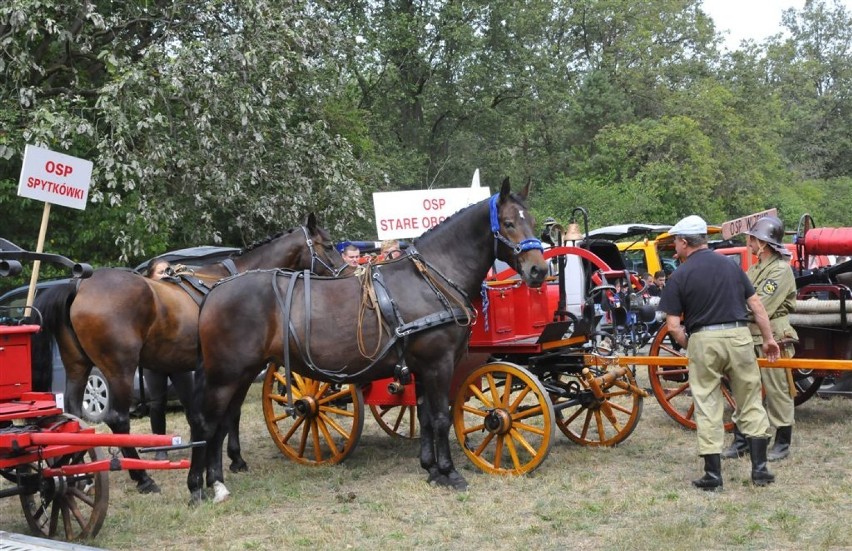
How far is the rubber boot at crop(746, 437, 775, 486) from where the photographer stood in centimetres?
625

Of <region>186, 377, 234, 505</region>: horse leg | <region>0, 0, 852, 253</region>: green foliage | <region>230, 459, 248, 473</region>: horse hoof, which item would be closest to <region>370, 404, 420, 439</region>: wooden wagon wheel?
<region>230, 459, 248, 473</region>: horse hoof

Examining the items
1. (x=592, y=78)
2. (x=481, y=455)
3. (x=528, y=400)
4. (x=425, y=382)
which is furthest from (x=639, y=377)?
(x=592, y=78)

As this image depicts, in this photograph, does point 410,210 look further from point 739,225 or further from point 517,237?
point 517,237

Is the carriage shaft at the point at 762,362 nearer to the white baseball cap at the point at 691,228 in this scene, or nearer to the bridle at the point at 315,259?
the white baseball cap at the point at 691,228

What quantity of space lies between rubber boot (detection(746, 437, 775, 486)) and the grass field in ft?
0.21

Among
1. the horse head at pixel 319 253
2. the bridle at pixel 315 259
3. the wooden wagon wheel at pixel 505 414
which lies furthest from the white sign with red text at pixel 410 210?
the wooden wagon wheel at pixel 505 414

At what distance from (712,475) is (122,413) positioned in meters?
4.34

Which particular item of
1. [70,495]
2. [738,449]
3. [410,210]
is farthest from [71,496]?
[410,210]

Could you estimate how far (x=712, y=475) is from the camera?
6176mm

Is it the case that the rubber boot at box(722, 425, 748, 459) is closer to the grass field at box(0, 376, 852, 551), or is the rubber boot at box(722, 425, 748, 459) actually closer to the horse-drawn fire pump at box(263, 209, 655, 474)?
the grass field at box(0, 376, 852, 551)

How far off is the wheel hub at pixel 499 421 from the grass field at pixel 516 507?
0.37 m

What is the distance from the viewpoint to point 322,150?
15.6 metres

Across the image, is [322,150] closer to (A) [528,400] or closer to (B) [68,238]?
(B) [68,238]

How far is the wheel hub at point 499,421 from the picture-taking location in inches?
268
